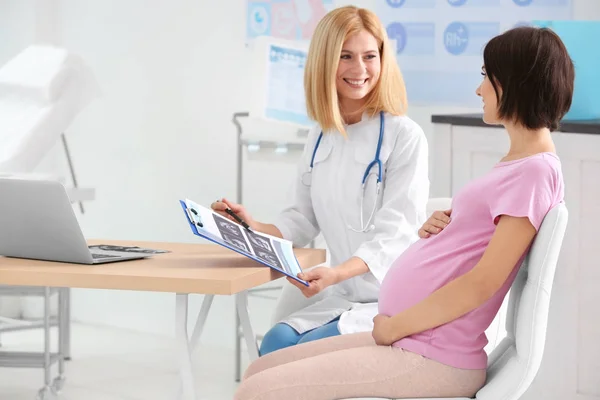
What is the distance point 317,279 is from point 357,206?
297mm

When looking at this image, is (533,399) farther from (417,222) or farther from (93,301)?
(93,301)

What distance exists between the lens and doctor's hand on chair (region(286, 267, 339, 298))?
198 centimetres

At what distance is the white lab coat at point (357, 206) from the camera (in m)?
2.16

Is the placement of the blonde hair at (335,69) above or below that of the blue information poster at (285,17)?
below

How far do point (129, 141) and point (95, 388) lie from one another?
1.24 metres

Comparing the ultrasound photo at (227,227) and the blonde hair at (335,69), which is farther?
the blonde hair at (335,69)

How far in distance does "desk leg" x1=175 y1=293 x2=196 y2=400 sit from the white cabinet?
1.25 metres

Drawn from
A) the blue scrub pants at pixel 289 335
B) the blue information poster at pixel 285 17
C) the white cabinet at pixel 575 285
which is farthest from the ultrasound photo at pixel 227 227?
the blue information poster at pixel 285 17

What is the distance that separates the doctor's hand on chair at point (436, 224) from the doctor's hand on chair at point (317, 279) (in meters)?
0.28

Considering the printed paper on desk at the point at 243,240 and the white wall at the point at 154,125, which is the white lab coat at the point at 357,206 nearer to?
the printed paper on desk at the point at 243,240

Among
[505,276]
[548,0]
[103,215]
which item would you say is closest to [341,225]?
[505,276]

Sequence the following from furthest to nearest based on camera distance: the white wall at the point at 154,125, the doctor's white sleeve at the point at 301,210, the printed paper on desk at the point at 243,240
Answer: the white wall at the point at 154,125 → the doctor's white sleeve at the point at 301,210 → the printed paper on desk at the point at 243,240

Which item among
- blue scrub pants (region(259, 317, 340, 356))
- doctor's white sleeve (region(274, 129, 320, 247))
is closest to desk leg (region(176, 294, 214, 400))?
blue scrub pants (region(259, 317, 340, 356))

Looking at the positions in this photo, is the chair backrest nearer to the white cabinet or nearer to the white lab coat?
the white lab coat
